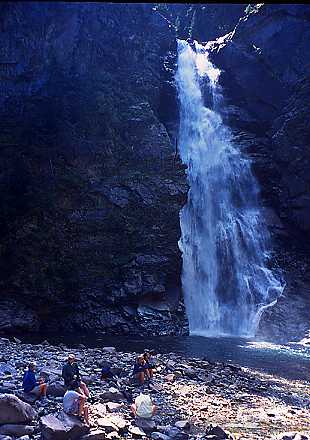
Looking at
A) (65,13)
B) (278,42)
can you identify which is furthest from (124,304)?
(278,42)

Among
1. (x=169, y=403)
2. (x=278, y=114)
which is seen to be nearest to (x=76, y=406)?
(x=169, y=403)

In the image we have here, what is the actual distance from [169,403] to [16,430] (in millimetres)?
5461

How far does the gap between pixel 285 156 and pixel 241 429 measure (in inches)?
1358

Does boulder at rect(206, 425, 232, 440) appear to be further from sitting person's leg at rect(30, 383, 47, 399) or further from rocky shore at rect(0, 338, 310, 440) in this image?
sitting person's leg at rect(30, 383, 47, 399)

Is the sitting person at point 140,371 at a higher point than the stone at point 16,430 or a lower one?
higher

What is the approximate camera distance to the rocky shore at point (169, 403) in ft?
29.5

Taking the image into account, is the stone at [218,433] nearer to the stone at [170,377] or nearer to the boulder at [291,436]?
the boulder at [291,436]

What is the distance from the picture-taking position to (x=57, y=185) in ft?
113

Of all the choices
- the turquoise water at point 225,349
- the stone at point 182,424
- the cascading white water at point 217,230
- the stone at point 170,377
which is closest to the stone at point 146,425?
the stone at point 182,424

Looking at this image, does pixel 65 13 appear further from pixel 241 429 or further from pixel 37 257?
pixel 241 429

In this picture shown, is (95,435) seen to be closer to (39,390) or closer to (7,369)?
(39,390)

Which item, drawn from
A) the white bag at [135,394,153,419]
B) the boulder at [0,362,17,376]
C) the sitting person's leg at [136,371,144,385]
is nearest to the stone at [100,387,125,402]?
the white bag at [135,394,153,419]

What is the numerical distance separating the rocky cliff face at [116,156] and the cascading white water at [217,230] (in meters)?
1.47

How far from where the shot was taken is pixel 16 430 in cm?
856
